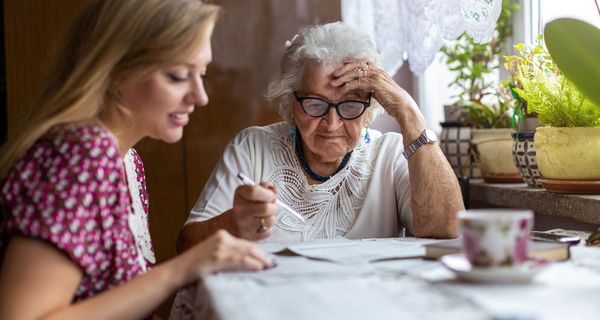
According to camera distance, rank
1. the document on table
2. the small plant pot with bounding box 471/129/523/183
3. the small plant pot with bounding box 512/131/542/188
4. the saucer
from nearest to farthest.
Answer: the saucer
the document on table
the small plant pot with bounding box 512/131/542/188
the small plant pot with bounding box 471/129/523/183

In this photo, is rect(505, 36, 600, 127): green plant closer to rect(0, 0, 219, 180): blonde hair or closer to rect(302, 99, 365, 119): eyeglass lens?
rect(302, 99, 365, 119): eyeglass lens

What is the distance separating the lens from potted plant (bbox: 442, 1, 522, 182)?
7.71 ft

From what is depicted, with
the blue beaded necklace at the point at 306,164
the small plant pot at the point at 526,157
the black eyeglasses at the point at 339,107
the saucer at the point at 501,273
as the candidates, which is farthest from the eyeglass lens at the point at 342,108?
the saucer at the point at 501,273

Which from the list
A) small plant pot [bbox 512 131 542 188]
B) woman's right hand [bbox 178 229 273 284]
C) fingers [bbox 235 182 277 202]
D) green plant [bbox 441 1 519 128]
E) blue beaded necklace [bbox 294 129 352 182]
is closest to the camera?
woman's right hand [bbox 178 229 273 284]

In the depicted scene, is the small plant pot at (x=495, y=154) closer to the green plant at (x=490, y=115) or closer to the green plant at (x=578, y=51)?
the green plant at (x=490, y=115)

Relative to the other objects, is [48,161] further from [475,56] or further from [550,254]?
[475,56]

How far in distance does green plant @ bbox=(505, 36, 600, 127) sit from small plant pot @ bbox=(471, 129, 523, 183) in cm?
38

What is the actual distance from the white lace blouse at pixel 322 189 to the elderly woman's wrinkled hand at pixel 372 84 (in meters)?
0.15

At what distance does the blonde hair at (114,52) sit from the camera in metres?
1.16

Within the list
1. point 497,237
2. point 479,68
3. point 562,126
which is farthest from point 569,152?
point 497,237

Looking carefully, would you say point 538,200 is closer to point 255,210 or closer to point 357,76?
point 357,76

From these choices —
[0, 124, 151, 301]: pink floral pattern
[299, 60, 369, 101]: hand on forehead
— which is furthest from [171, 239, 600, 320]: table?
[299, 60, 369, 101]: hand on forehead

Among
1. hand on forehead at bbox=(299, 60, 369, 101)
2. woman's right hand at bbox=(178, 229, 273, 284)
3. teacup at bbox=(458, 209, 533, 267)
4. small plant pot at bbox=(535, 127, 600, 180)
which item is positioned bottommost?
woman's right hand at bbox=(178, 229, 273, 284)

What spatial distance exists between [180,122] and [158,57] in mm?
142
